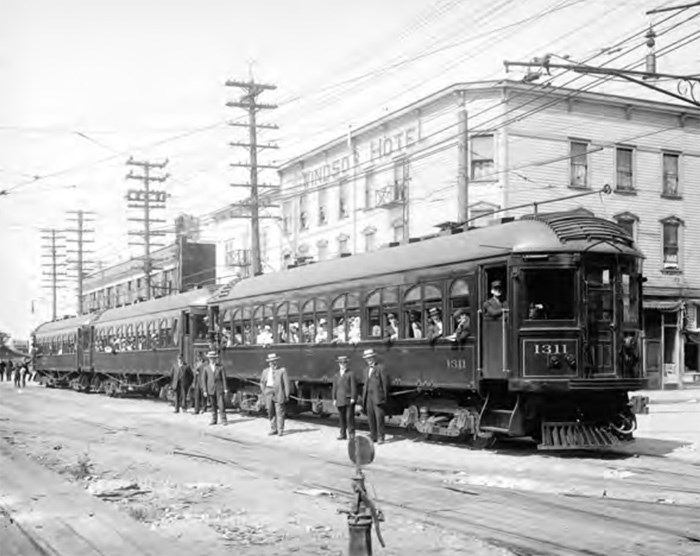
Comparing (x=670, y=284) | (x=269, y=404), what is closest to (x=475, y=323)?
(x=269, y=404)

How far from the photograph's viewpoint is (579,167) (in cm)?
A: 3591

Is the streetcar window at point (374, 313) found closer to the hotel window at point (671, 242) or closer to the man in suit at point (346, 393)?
the man in suit at point (346, 393)

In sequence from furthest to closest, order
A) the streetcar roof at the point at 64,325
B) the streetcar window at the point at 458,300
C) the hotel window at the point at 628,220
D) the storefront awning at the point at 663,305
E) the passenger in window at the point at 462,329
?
the streetcar roof at the point at 64,325, the storefront awning at the point at 663,305, the hotel window at the point at 628,220, the streetcar window at the point at 458,300, the passenger in window at the point at 462,329

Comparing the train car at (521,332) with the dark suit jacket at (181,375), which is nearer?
the train car at (521,332)

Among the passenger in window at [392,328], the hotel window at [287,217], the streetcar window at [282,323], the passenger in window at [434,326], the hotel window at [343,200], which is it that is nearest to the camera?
the passenger in window at [434,326]

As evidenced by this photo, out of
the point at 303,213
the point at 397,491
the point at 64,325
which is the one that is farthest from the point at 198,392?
the point at 64,325

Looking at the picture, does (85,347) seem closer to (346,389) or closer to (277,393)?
(277,393)

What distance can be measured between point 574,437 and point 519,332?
1.90 meters

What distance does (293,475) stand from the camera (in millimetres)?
13766

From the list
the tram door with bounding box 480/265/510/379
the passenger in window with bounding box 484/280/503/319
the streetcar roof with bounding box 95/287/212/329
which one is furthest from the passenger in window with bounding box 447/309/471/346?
the streetcar roof with bounding box 95/287/212/329

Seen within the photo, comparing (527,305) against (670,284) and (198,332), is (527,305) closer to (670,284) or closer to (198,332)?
(198,332)

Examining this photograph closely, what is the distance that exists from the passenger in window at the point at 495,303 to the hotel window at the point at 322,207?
28.8 metres

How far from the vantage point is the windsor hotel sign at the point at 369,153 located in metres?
37.8

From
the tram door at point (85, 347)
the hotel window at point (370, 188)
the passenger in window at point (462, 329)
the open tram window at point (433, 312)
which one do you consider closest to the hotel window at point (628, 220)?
the hotel window at point (370, 188)
